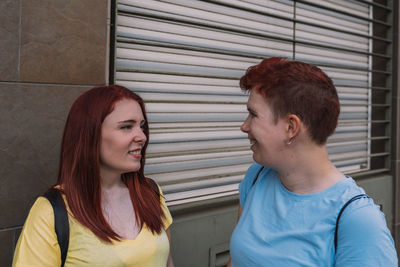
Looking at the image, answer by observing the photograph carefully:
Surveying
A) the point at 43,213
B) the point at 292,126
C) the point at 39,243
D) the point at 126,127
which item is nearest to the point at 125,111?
the point at 126,127

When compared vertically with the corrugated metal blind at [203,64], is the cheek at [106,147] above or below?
below

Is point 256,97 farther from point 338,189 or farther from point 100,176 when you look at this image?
point 100,176

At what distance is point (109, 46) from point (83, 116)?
1.04 m

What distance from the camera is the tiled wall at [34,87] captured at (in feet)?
8.13

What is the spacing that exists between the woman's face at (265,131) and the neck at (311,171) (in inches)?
2.6

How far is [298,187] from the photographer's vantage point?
70.7 inches

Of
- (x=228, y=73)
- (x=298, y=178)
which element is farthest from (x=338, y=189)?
(x=228, y=73)

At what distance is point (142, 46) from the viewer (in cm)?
328

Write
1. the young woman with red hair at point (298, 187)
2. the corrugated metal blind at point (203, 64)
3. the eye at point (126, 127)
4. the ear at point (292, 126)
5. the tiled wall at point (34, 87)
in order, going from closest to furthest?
the young woman with red hair at point (298, 187) → the ear at point (292, 126) → the eye at point (126, 127) → the tiled wall at point (34, 87) → the corrugated metal blind at point (203, 64)

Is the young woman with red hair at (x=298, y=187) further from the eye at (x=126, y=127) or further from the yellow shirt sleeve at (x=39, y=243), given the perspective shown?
the yellow shirt sleeve at (x=39, y=243)

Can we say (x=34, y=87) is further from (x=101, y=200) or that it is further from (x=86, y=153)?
(x=101, y=200)

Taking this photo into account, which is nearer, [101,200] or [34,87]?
[101,200]

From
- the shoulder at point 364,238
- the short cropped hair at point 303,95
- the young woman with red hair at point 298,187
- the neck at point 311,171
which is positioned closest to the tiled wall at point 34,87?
the young woman with red hair at point 298,187

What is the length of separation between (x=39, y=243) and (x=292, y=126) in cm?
117
